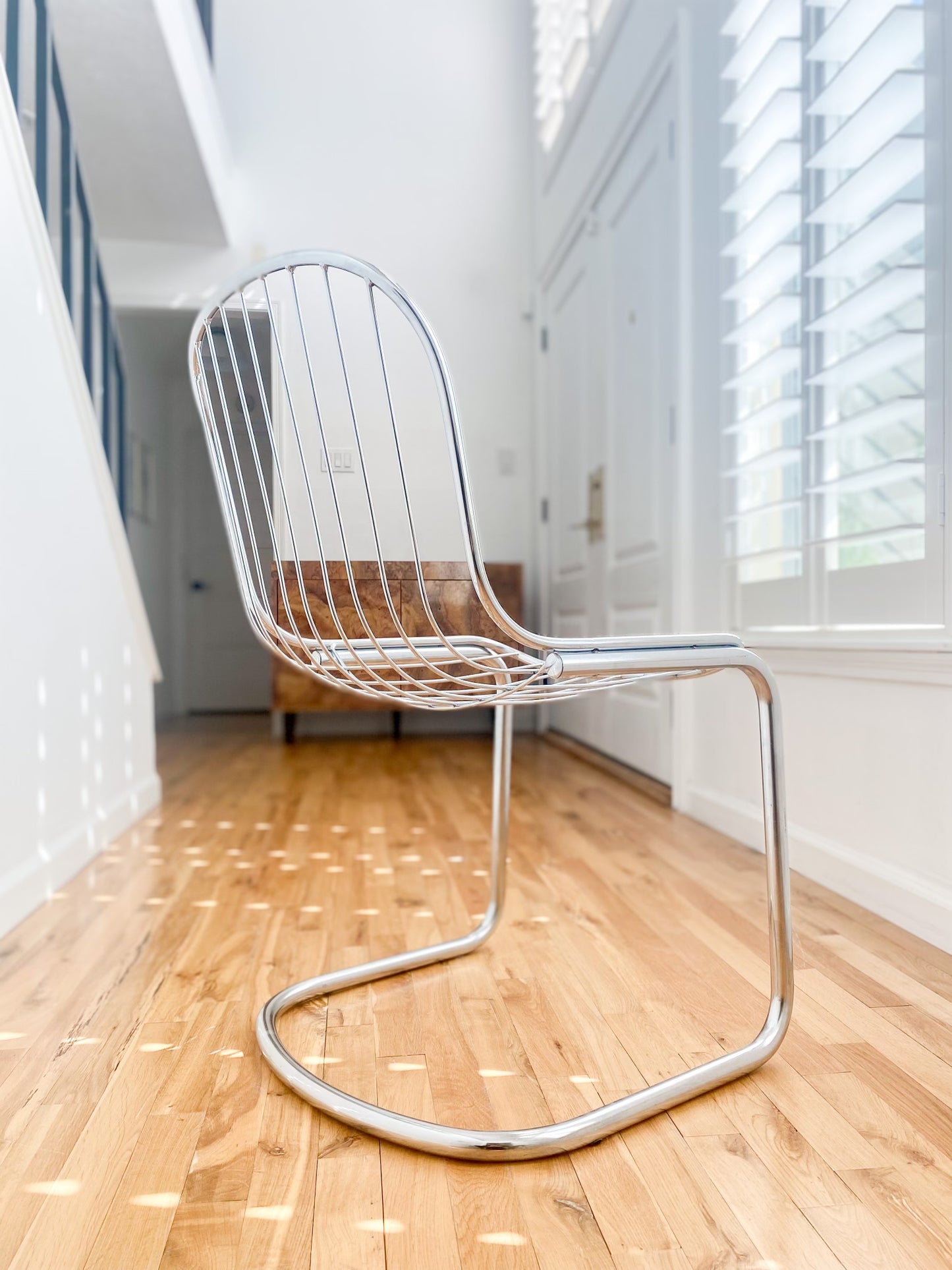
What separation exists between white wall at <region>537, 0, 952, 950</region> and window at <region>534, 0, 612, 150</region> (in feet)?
1.09

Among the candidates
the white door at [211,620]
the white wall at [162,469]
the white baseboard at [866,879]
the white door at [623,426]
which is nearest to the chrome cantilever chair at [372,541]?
the white baseboard at [866,879]

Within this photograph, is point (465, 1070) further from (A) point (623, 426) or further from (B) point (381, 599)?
(A) point (623, 426)

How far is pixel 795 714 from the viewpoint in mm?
1792

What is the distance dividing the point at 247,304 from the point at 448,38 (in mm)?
3865

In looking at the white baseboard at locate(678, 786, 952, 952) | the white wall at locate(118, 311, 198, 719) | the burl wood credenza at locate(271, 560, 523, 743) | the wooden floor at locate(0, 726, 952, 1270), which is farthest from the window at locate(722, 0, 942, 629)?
the white wall at locate(118, 311, 198, 719)

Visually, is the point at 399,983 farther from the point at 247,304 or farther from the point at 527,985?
the point at 247,304

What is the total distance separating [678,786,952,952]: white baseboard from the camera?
52.3 inches

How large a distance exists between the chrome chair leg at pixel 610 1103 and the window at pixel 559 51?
2.85 metres

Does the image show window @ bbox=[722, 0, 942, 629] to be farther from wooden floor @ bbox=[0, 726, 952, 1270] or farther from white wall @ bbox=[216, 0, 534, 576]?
white wall @ bbox=[216, 0, 534, 576]

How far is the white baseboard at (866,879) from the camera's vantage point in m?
1.33

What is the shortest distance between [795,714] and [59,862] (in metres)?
1.37

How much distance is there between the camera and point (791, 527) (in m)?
1.81

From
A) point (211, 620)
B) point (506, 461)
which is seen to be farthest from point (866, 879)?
point (211, 620)

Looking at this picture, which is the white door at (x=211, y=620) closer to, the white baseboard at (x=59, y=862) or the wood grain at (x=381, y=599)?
the white baseboard at (x=59, y=862)
